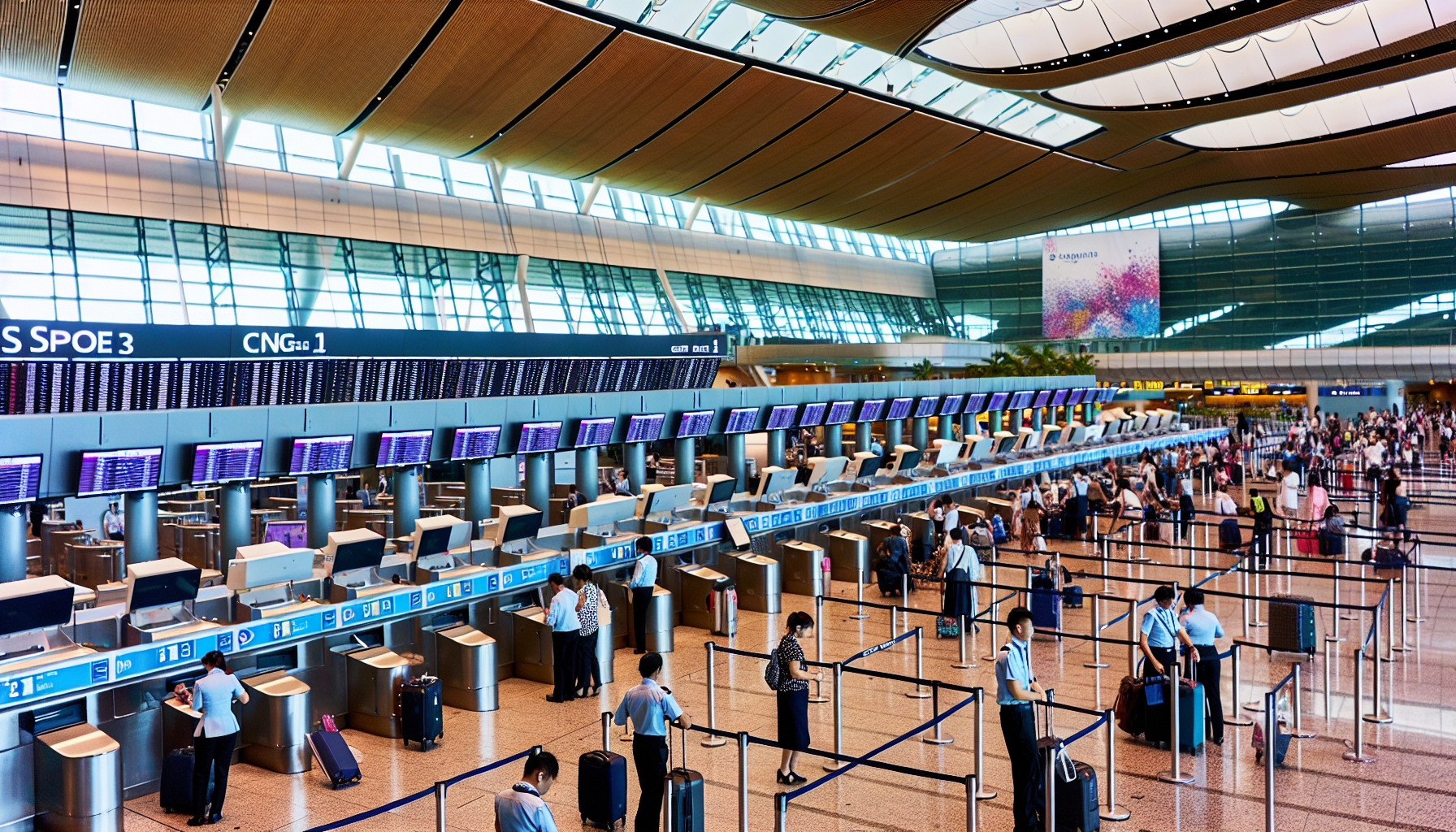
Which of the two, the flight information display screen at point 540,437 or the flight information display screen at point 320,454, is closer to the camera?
the flight information display screen at point 320,454

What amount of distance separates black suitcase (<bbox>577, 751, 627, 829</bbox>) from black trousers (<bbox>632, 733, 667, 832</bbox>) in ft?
0.94

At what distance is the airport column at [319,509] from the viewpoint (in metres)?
12.7

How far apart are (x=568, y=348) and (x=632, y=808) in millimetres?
14065

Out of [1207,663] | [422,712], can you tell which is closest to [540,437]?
[422,712]

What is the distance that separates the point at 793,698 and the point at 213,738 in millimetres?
4153

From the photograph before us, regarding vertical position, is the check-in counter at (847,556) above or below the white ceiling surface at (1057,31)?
below

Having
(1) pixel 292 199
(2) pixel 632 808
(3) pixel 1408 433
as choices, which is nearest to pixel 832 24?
(1) pixel 292 199

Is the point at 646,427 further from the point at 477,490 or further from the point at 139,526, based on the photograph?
the point at 139,526

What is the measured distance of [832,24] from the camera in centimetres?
2430

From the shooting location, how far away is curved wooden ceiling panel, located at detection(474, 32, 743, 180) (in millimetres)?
25922

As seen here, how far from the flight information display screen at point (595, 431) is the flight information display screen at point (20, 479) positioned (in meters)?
7.27

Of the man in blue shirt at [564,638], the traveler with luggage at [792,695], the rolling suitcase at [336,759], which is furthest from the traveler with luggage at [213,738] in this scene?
the traveler with luggage at [792,695]

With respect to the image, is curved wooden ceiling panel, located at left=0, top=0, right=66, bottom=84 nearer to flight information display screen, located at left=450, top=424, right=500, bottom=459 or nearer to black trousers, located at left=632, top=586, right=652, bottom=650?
flight information display screen, located at left=450, top=424, right=500, bottom=459

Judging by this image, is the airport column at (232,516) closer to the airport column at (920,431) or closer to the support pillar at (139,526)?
the support pillar at (139,526)
